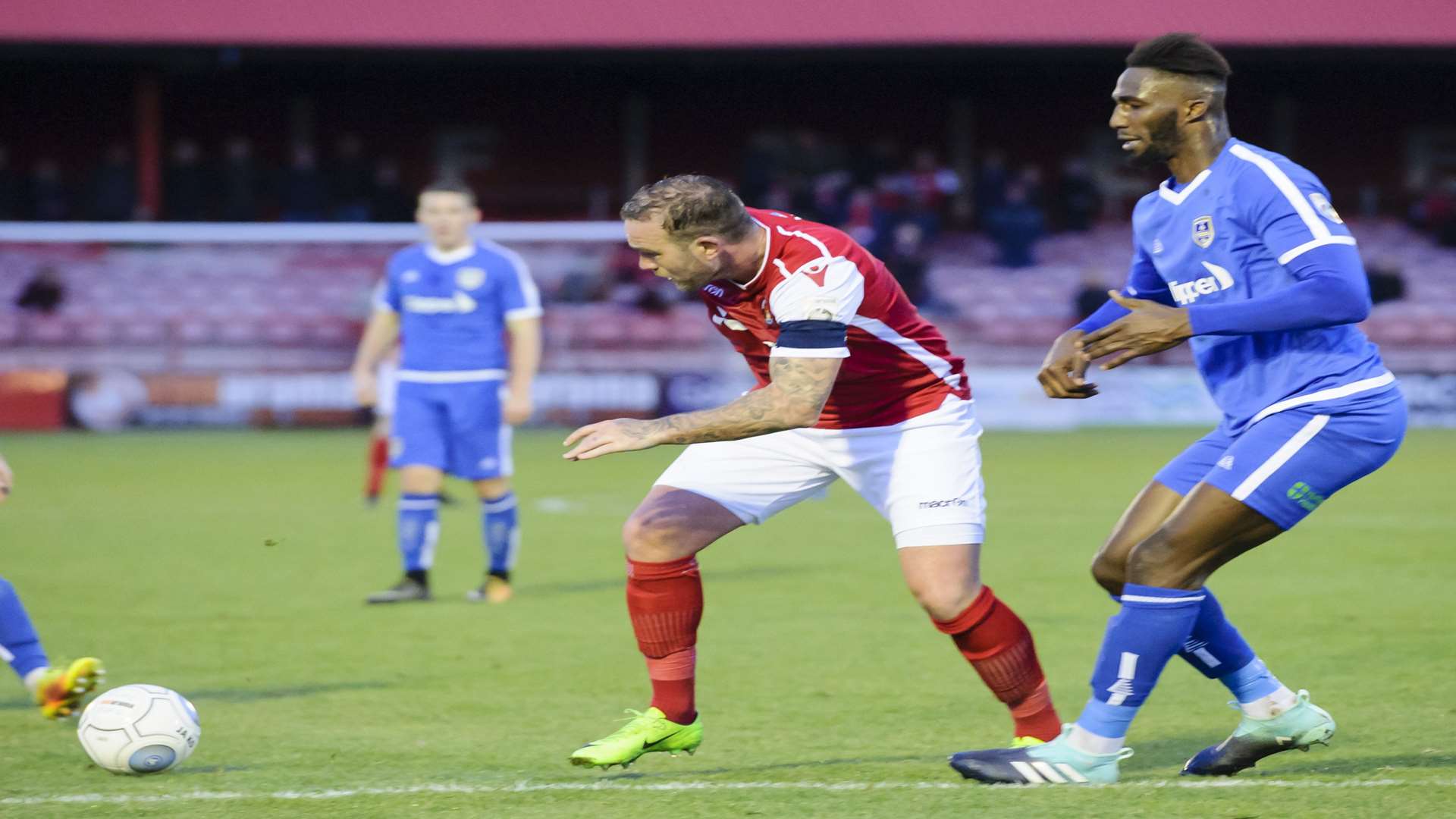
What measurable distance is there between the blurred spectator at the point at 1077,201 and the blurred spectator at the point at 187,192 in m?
11.7

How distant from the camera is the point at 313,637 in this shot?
24.9ft

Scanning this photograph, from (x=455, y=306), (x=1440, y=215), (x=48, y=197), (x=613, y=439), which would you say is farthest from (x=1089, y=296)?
(x=613, y=439)

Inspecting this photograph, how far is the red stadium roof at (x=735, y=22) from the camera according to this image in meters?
23.4

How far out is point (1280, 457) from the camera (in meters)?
4.52

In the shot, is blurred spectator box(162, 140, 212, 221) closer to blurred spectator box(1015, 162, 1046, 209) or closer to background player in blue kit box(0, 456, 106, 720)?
blurred spectator box(1015, 162, 1046, 209)

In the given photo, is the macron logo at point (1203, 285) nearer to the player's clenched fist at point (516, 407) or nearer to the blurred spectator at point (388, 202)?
the player's clenched fist at point (516, 407)

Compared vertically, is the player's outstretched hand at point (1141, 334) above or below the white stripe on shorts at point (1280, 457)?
above

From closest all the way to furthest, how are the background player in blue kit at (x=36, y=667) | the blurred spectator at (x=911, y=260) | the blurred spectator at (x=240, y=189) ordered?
the background player in blue kit at (x=36, y=667), the blurred spectator at (x=911, y=260), the blurred spectator at (x=240, y=189)

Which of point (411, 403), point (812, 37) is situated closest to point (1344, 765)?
point (411, 403)

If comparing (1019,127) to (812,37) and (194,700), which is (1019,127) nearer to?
(812,37)

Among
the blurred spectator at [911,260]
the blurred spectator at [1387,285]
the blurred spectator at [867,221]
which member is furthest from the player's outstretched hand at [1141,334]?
the blurred spectator at [1387,285]

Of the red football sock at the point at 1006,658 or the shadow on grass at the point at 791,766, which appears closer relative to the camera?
the red football sock at the point at 1006,658

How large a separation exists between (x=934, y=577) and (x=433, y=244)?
4.77 meters

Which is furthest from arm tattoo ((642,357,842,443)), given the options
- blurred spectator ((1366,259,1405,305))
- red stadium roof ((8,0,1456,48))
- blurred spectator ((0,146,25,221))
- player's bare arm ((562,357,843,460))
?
blurred spectator ((0,146,25,221))
